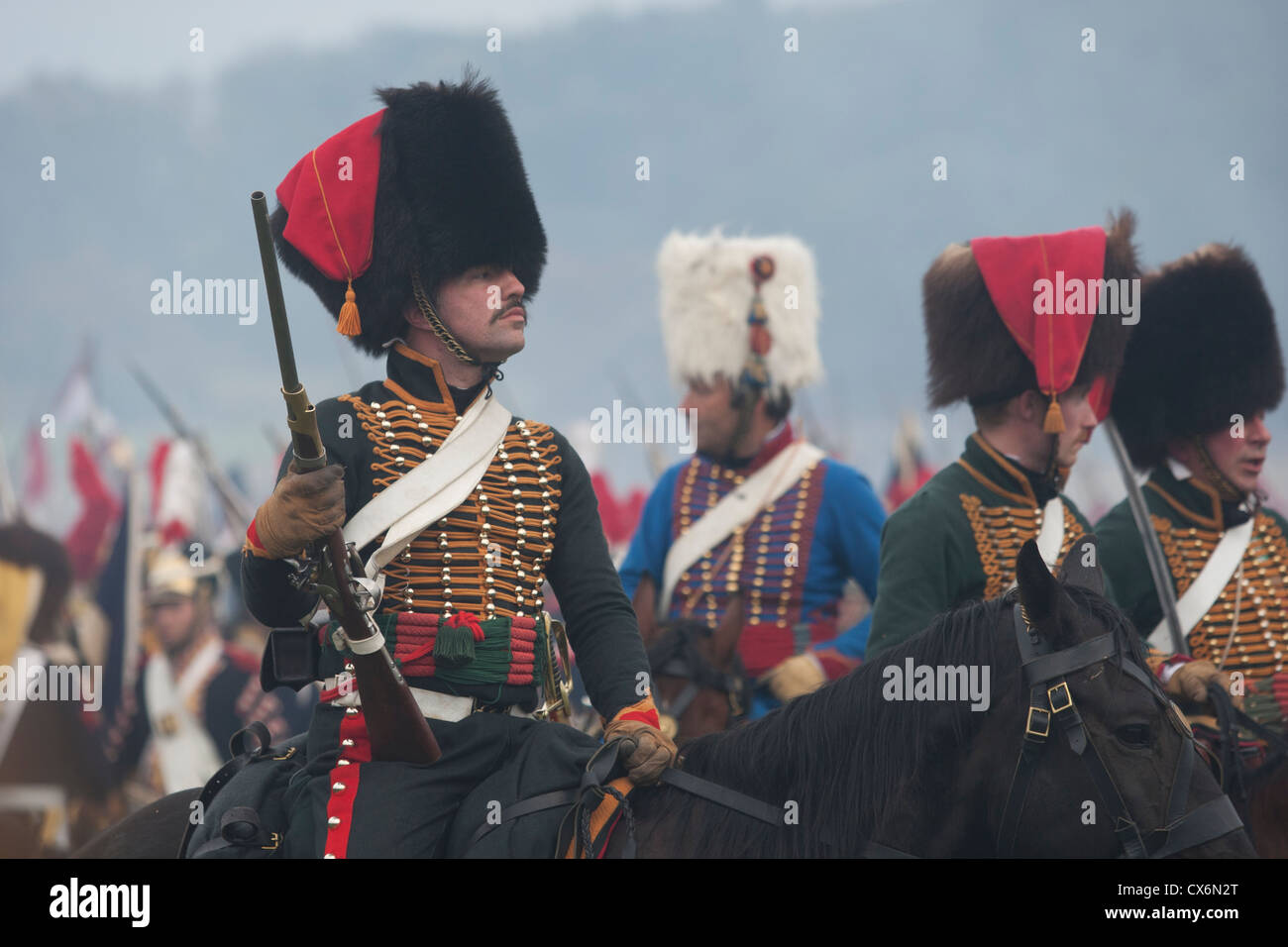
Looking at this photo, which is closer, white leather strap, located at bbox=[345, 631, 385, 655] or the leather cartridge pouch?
white leather strap, located at bbox=[345, 631, 385, 655]

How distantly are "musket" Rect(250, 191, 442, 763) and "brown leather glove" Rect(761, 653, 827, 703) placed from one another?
105 inches

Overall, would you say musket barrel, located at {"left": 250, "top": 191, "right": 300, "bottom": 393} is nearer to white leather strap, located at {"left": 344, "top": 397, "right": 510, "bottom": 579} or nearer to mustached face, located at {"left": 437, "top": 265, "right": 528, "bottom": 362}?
white leather strap, located at {"left": 344, "top": 397, "right": 510, "bottom": 579}

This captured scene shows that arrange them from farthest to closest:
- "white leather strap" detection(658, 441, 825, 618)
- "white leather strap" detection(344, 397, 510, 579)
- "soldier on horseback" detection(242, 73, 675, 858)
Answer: "white leather strap" detection(658, 441, 825, 618) → "white leather strap" detection(344, 397, 510, 579) → "soldier on horseback" detection(242, 73, 675, 858)

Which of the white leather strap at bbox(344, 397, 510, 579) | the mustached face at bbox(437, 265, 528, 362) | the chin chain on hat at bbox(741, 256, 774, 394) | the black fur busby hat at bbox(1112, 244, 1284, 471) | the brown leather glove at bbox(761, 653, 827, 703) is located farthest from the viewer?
the chin chain on hat at bbox(741, 256, 774, 394)

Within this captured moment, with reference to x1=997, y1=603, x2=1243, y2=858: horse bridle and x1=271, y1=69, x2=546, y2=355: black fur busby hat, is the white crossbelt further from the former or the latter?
x1=997, y1=603, x2=1243, y2=858: horse bridle

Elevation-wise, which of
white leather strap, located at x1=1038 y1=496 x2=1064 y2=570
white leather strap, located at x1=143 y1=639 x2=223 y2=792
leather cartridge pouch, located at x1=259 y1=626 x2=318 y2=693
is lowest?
white leather strap, located at x1=143 y1=639 x2=223 y2=792

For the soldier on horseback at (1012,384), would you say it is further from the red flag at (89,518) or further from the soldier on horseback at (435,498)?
the red flag at (89,518)

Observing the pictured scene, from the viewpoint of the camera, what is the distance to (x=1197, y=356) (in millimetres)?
6398

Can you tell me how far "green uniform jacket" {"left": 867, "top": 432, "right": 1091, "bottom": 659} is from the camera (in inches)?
182

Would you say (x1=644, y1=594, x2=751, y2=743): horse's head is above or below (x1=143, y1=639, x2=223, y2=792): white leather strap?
above

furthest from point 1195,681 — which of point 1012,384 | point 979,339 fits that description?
point 979,339

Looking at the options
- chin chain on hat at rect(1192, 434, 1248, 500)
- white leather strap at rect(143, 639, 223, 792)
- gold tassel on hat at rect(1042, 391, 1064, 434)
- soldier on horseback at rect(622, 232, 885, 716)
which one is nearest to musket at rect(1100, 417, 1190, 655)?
chin chain on hat at rect(1192, 434, 1248, 500)
